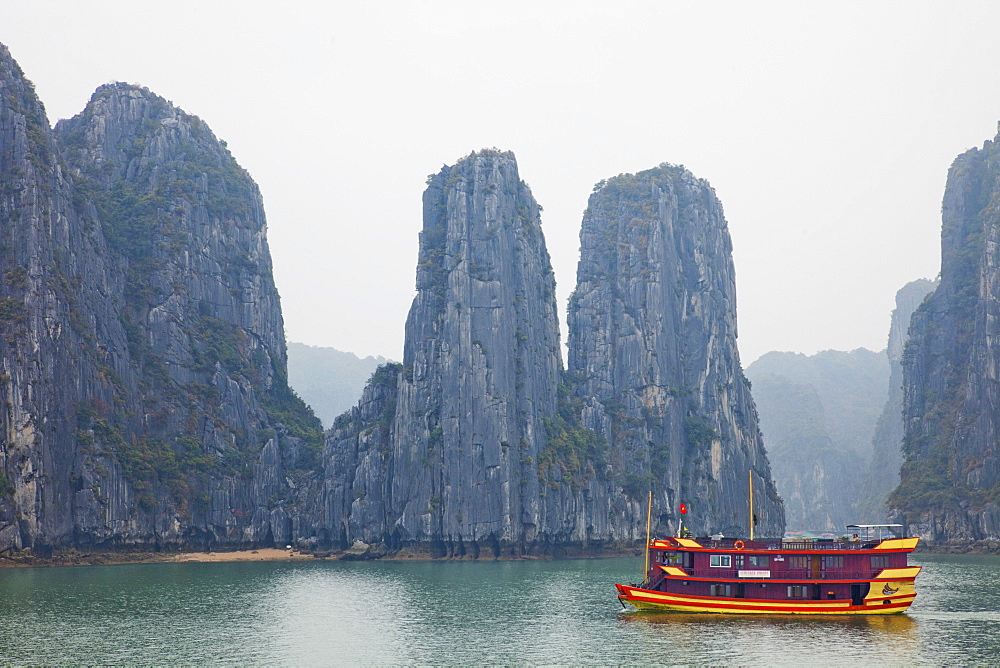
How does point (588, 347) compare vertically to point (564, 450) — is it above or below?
above

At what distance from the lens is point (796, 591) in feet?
205

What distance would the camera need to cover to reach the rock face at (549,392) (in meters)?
124

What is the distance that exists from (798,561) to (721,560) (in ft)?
15.0

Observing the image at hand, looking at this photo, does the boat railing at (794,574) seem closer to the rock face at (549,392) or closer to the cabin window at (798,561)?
the cabin window at (798,561)

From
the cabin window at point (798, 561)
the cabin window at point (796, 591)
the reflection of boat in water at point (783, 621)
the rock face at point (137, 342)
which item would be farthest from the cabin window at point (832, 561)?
the rock face at point (137, 342)

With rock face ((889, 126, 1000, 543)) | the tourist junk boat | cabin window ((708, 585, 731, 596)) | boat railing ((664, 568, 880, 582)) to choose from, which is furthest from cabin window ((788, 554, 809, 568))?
rock face ((889, 126, 1000, 543))

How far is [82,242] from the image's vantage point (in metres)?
125

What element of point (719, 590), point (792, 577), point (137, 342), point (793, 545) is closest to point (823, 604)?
point (792, 577)

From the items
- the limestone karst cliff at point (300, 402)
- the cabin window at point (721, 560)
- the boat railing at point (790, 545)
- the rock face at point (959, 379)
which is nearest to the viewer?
the boat railing at point (790, 545)

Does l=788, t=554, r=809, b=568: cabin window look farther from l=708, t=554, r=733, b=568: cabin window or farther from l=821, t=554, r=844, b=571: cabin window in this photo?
l=708, t=554, r=733, b=568: cabin window

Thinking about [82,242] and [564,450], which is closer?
[82,242]

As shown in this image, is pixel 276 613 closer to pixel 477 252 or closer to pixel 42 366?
pixel 42 366

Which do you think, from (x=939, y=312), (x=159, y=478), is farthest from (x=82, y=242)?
(x=939, y=312)

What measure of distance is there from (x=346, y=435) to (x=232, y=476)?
15.2 meters
